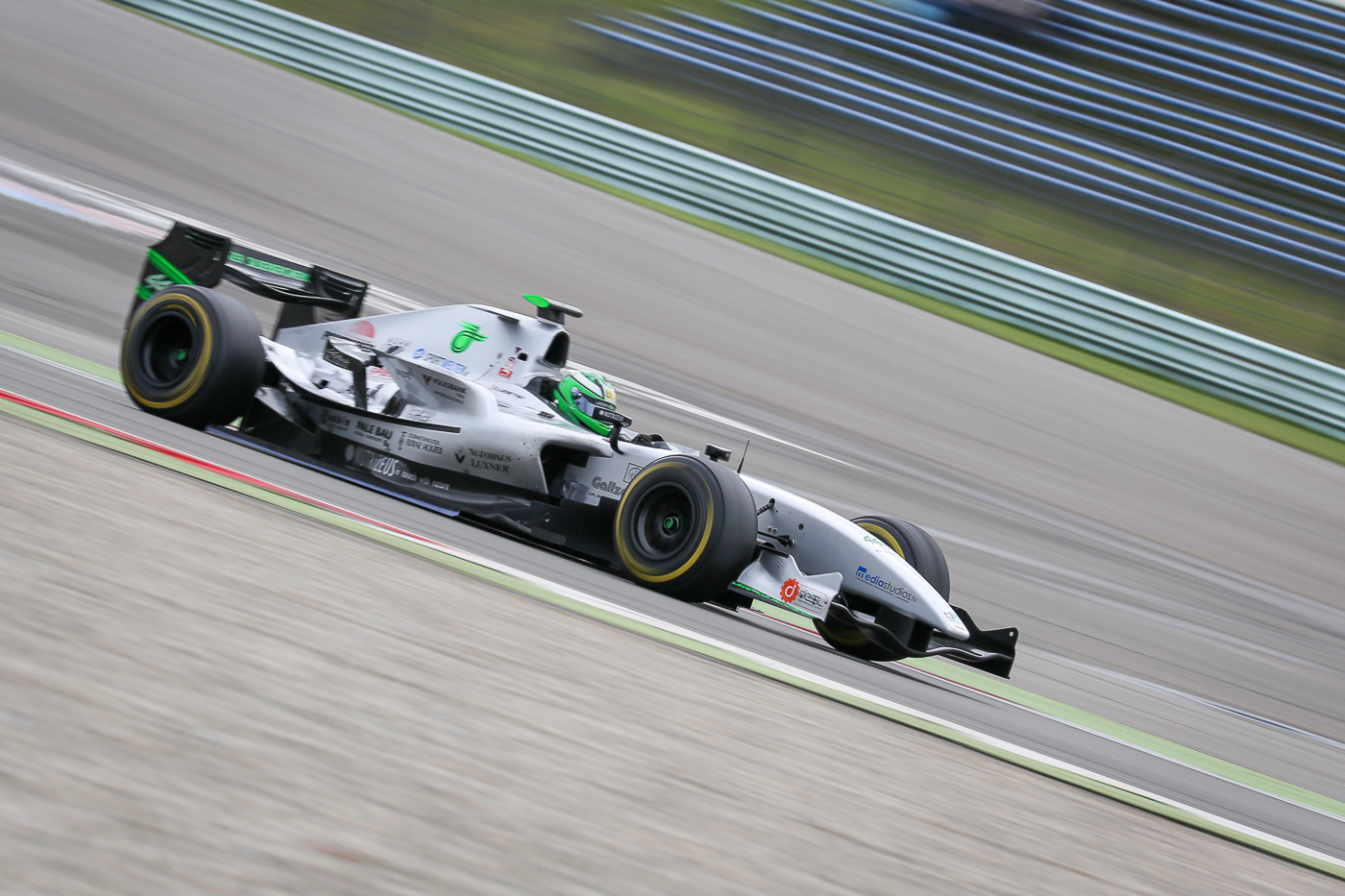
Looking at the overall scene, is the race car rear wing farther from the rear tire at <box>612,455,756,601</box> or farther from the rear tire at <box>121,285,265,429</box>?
the rear tire at <box>612,455,756,601</box>

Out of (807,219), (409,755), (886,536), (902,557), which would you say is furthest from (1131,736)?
(807,219)

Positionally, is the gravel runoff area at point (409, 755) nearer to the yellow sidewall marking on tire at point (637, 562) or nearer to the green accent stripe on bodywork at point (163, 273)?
the yellow sidewall marking on tire at point (637, 562)

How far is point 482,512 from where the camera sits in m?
6.21

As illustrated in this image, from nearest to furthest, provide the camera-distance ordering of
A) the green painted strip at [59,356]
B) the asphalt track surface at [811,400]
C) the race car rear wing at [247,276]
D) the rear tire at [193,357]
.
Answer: the asphalt track surface at [811,400] → the rear tire at [193,357] → the race car rear wing at [247,276] → the green painted strip at [59,356]

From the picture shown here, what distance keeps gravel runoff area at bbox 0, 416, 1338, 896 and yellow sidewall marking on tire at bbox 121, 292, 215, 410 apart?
1.99 m

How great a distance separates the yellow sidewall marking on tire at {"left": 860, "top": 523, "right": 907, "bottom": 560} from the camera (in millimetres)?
6219

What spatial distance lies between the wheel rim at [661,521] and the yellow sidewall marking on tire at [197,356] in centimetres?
235

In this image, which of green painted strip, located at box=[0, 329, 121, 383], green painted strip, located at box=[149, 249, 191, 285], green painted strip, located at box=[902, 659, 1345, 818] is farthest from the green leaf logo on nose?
green painted strip, located at box=[902, 659, 1345, 818]

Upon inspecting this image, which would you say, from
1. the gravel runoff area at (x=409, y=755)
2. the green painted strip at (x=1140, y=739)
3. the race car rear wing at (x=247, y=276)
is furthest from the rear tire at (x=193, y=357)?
the green painted strip at (x=1140, y=739)

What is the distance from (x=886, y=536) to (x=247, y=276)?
12.6 ft

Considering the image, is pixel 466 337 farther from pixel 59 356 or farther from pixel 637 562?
pixel 59 356

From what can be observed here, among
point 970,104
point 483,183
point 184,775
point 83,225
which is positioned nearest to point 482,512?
point 184,775

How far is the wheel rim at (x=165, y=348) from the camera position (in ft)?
22.1

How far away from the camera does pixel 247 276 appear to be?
7391 millimetres
